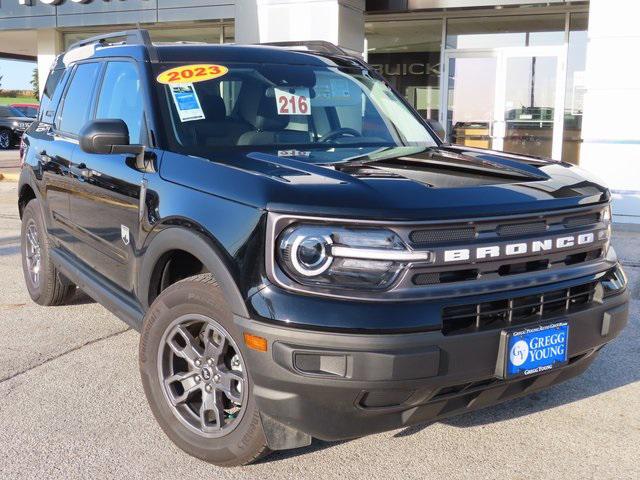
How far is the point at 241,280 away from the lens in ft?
8.78

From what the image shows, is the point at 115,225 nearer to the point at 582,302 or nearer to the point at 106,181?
the point at 106,181

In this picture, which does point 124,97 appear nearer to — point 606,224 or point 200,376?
point 200,376

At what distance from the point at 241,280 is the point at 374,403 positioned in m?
0.66

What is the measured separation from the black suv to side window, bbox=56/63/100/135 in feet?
1.66

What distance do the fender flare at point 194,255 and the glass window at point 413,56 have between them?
10.6m

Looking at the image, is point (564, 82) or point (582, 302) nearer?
point (582, 302)

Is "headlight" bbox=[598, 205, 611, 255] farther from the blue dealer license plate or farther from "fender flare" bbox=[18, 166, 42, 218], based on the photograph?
"fender flare" bbox=[18, 166, 42, 218]

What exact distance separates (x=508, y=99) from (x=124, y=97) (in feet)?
32.6

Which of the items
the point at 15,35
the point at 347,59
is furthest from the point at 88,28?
the point at 347,59

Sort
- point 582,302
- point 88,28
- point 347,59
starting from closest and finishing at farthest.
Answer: point 582,302, point 347,59, point 88,28

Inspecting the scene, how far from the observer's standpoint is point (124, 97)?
4.01 m

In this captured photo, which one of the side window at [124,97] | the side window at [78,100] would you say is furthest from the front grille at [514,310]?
the side window at [78,100]

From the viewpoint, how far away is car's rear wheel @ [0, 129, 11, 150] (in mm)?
26016

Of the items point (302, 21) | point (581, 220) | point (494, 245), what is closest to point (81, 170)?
point (494, 245)
